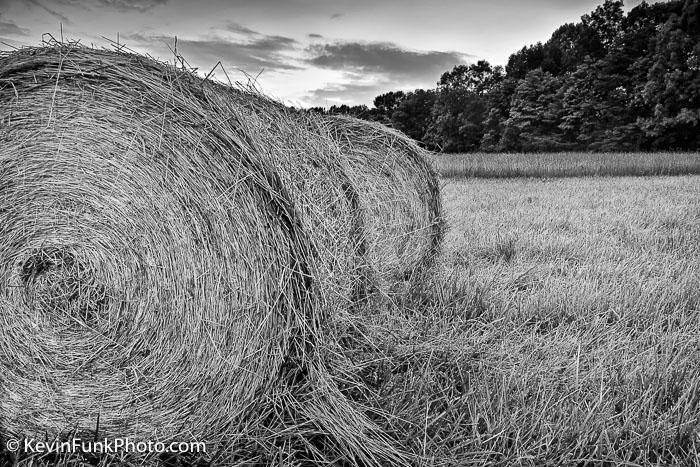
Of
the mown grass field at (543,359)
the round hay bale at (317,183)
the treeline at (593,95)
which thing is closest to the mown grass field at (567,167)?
the mown grass field at (543,359)

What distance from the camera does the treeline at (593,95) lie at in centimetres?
3441

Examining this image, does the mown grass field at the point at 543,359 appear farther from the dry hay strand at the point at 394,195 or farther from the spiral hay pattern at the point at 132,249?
the spiral hay pattern at the point at 132,249

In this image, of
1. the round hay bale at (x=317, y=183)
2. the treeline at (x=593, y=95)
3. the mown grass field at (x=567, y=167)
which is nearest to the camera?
the round hay bale at (x=317, y=183)

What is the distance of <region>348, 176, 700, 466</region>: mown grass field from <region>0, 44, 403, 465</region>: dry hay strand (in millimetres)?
415

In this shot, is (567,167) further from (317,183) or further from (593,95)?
(593,95)

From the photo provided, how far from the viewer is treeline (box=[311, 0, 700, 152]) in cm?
3441

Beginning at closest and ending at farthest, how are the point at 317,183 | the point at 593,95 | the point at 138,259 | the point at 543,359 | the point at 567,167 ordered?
the point at 138,259, the point at 543,359, the point at 317,183, the point at 567,167, the point at 593,95

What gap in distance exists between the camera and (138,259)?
6.92ft

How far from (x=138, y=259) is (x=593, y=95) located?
150 ft

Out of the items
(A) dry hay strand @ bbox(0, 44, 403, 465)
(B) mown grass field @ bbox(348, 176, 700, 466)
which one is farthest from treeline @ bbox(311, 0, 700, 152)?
(A) dry hay strand @ bbox(0, 44, 403, 465)

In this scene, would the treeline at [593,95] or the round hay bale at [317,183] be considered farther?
the treeline at [593,95]

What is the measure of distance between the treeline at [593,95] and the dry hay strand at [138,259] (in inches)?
1504

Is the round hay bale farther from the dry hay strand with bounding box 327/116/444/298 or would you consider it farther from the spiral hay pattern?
the dry hay strand with bounding box 327/116/444/298

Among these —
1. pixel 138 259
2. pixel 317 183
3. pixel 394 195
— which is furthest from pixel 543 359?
pixel 138 259
